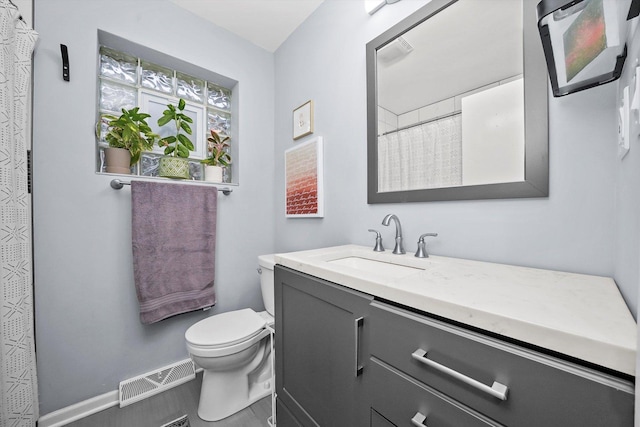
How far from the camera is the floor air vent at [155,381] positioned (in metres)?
1.43

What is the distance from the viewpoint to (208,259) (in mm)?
1698

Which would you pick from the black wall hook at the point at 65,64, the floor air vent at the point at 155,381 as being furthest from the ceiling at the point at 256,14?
the floor air vent at the point at 155,381

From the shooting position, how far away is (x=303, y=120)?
1.73 meters

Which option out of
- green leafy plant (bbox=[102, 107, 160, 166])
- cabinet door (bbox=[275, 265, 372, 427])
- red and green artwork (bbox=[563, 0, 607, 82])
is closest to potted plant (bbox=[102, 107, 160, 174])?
green leafy plant (bbox=[102, 107, 160, 166])

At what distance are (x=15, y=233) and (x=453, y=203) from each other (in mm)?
1866

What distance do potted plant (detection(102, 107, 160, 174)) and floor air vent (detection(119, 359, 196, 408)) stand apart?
50.4 inches

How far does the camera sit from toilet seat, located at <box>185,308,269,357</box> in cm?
124

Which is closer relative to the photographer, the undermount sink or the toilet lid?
the undermount sink

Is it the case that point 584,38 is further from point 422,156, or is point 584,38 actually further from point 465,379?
point 465,379

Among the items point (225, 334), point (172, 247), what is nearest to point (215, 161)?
point (172, 247)

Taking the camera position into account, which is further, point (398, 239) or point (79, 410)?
point (79, 410)

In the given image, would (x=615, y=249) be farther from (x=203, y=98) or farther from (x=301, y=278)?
(x=203, y=98)

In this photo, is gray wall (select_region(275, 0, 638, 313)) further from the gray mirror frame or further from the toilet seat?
the toilet seat

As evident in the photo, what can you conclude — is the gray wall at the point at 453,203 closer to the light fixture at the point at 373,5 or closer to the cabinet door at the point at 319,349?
the light fixture at the point at 373,5
